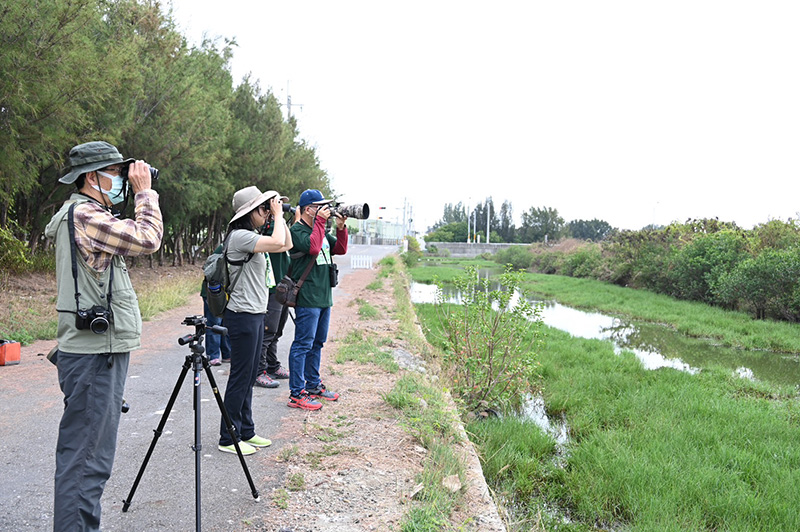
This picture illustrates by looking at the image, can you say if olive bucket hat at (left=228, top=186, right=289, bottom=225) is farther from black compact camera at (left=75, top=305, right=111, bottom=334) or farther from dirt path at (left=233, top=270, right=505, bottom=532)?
dirt path at (left=233, top=270, right=505, bottom=532)


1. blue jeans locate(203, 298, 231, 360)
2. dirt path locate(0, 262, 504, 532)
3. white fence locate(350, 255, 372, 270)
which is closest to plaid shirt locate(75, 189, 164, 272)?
dirt path locate(0, 262, 504, 532)

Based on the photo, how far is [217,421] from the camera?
16.1 feet

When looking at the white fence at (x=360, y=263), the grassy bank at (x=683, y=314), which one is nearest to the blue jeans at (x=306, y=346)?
the grassy bank at (x=683, y=314)

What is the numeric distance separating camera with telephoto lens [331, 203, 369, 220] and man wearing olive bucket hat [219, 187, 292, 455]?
84 centimetres

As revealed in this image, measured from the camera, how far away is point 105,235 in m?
2.64

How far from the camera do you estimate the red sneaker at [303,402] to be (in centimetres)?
525

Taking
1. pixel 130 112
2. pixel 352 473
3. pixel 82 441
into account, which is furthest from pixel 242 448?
pixel 130 112

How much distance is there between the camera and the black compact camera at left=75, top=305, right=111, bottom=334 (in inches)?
101

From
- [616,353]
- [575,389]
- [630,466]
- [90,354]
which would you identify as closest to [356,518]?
[90,354]

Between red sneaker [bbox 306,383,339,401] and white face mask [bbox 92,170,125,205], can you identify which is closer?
white face mask [bbox 92,170,125,205]

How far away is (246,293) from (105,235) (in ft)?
4.82

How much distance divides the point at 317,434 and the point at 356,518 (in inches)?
53.2

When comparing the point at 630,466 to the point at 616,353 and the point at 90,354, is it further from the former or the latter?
A: the point at 616,353

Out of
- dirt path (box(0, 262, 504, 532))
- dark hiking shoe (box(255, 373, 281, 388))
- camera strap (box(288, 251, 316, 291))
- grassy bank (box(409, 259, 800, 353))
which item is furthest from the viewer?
grassy bank (box(409, 259, 800, 353))
